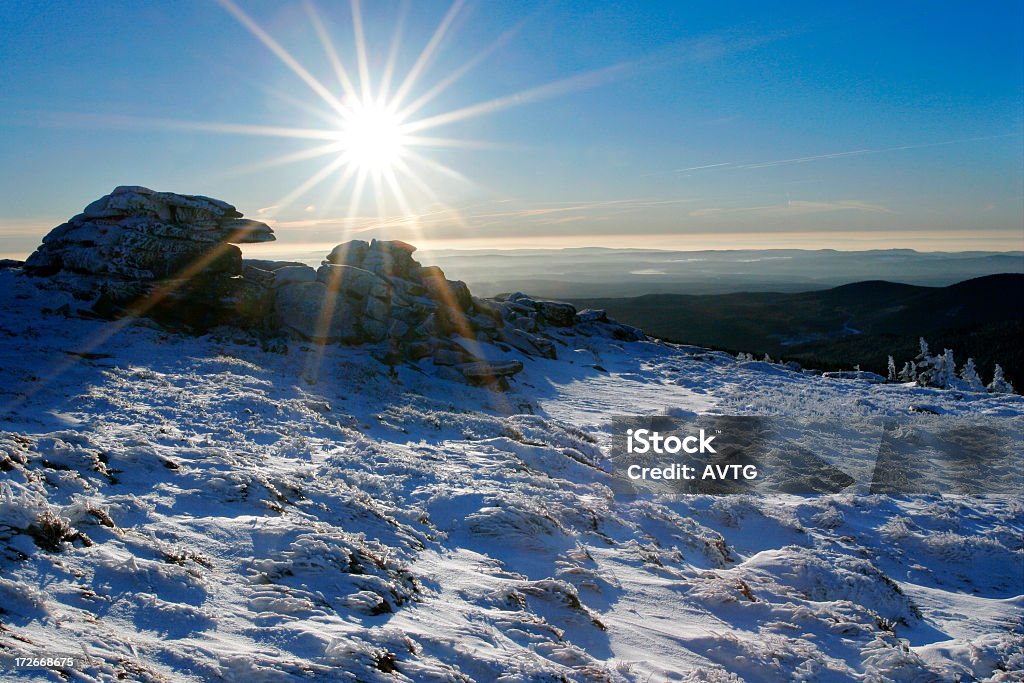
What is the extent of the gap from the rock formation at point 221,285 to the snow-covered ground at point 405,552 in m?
4.58

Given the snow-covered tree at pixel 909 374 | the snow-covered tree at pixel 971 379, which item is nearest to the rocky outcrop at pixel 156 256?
the snow-covered tree at pixel 971 379

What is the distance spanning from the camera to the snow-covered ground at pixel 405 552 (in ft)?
20.8

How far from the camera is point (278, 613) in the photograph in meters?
6.86

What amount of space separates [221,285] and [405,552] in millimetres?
21464

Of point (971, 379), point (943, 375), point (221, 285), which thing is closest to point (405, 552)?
point (221, 285)

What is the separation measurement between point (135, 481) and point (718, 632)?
10211mm

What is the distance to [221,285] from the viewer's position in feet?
86.7

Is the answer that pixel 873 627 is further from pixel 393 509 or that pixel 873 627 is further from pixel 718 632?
pixel 393 509

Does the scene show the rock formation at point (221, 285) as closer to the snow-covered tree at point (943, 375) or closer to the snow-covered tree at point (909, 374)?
the snow-covered tree at point (943, 375)

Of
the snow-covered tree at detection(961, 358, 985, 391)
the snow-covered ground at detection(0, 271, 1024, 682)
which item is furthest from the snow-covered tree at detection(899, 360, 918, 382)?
the snow-covered ground at detection(0, 271, 1024, 682)

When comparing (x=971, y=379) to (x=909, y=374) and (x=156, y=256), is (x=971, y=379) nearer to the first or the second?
(x=909, y=374)

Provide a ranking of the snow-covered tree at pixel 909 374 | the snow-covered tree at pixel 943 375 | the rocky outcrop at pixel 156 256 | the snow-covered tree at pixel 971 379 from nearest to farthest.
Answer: the rocky outcrop at pixel 156 256 < the snow-covered tree at pixel 971 379 < the snow-covered tree at pixel 943 375 < the snow-covered tree at pixel 909 374

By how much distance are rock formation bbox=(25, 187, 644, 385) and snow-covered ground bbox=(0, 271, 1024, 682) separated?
4579 mm

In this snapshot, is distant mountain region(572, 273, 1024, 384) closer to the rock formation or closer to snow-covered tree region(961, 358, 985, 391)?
snow-covered tree region(961, 358, 985, 391)
